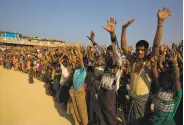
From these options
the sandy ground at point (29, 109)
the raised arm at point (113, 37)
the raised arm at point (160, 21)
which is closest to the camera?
the raised arm at point (160, 21)

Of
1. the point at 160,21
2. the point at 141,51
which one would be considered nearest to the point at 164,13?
the point at 160,21

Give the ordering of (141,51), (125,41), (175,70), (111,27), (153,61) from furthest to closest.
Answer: (111,27) < (125,41) < (141,51) < (153,61) < (175,70)

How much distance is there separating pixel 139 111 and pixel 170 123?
22.6 inches

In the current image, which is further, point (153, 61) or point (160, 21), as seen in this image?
point (153, 61)

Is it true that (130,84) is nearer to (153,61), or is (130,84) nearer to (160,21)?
(153,61)

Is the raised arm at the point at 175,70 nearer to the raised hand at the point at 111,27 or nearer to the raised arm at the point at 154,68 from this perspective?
the raised arm at the point at 154,68

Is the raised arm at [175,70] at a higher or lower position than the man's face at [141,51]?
lower

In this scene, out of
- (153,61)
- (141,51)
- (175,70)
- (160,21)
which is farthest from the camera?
(141,51)

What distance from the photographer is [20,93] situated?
8594 millimetres

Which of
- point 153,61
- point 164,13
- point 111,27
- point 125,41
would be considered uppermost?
point 164,13

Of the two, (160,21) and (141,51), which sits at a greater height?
(160,21)

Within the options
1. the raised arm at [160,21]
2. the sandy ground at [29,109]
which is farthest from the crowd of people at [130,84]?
the sandy ground at [29,109]

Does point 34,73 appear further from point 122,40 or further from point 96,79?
point 122,40

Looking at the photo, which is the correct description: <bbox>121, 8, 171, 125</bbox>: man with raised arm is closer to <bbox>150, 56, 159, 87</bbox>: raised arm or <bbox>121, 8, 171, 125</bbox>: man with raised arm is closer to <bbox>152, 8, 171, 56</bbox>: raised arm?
<bbox>150, 56, 159, 87</bbox>: raised arm
